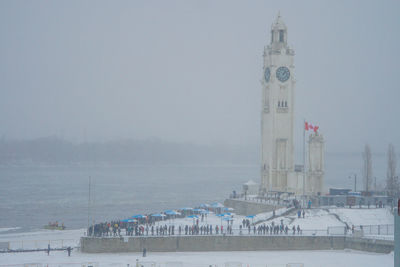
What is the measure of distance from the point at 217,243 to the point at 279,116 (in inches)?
1458

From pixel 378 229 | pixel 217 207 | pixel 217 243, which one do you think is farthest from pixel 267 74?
pixel 217 243

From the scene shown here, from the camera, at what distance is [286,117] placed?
8569 cm

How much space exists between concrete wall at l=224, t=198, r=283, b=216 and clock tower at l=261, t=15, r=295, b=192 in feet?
25.2

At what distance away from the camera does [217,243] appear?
51875mm

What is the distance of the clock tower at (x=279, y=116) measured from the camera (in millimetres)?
85250

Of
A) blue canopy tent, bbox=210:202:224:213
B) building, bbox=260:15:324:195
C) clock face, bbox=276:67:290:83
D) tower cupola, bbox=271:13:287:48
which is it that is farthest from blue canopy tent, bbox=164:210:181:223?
tower cupola, bbox=271:13:287:48

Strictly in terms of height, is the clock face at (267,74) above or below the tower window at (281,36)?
below

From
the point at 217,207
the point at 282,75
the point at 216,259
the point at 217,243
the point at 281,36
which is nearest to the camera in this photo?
the point at 216,259

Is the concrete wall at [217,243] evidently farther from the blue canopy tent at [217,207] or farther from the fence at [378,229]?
the blue canopy tent at [217,207]

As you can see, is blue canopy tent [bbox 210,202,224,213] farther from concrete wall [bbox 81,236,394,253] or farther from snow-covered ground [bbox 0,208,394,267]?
concrete wall [bbox 81,236,394,253]

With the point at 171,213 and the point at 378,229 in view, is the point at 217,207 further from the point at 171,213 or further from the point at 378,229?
the point at 378,229

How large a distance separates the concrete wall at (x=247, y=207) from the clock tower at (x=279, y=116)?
302 inches

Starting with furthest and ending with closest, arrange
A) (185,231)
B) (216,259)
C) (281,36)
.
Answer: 1. (281,36)
2. (185,231)
3. (216,259)

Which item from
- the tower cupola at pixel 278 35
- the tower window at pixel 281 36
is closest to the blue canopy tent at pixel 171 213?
the tower cupola at pixel 278 35
